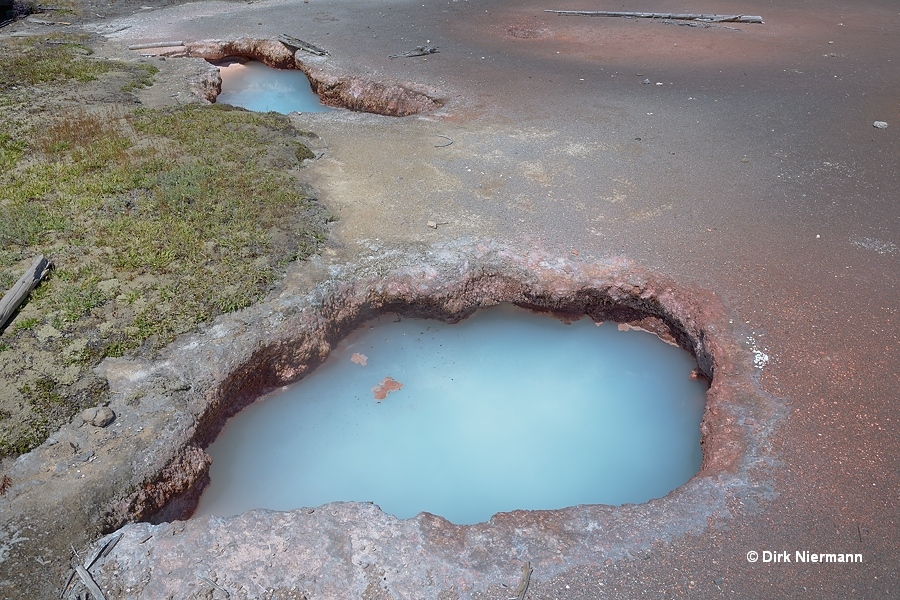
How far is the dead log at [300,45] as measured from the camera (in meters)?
12.3

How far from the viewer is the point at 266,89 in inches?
479

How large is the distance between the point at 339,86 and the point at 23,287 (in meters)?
6.78

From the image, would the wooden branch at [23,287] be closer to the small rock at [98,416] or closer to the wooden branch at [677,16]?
the small rock at [98,416]

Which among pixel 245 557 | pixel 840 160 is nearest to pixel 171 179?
pixel 245 557

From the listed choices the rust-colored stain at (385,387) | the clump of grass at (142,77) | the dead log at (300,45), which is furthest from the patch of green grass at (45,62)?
the rust-colored stain at (385,387)

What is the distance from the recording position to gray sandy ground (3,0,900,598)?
3.94 m

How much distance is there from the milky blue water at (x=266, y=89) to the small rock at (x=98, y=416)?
25.0ft

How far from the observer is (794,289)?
5.91 metres

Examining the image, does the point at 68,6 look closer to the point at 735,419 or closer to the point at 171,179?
the point at 171,179

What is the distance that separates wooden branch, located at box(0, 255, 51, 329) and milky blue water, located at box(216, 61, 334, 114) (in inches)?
228

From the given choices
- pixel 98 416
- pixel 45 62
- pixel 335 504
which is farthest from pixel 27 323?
pixel 45 62

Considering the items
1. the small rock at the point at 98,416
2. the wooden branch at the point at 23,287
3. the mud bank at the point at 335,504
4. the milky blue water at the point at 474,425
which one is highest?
the wooden branch at the point at 23,287

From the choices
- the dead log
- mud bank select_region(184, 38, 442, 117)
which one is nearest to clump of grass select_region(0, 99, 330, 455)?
mud bank select_region(184, 38, 442, 117)

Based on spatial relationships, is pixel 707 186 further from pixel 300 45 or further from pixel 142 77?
pixel 142 77
